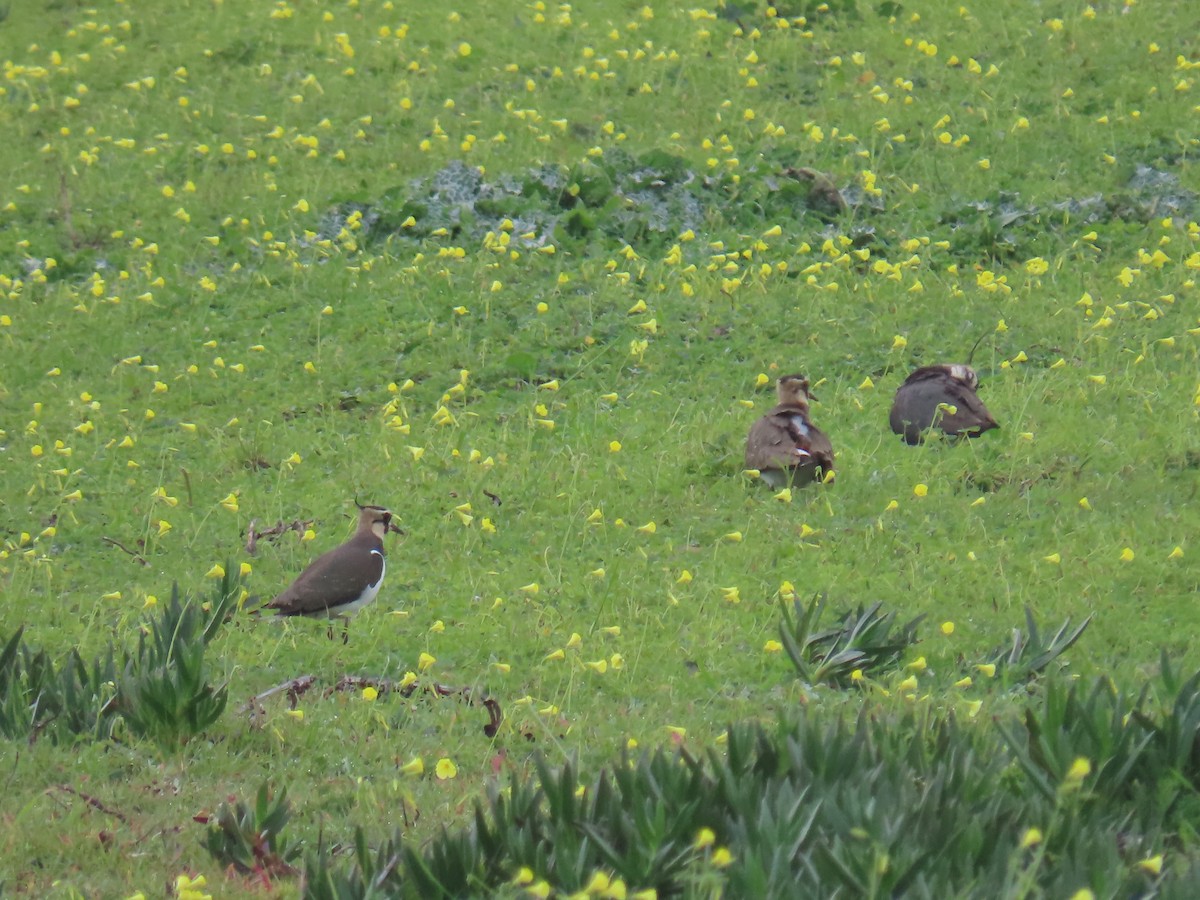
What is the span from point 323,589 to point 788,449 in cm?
291

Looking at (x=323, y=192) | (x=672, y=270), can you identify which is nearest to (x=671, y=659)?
(x=672, y=270)

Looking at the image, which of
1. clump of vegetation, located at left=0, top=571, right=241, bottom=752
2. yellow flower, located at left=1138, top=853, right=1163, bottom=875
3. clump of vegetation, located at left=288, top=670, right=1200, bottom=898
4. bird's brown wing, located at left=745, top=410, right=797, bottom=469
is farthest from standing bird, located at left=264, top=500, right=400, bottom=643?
yellow flower, located at left=1138, top=853, right=1163, bottom=875

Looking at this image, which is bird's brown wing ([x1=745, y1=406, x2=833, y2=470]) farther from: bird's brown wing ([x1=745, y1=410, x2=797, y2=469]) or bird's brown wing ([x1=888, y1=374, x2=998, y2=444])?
bird's brown wing ([x1=888, y1=374, x2=998, y2=444])

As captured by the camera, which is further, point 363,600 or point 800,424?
point 800,424

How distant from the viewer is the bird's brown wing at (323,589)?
770 centimetres

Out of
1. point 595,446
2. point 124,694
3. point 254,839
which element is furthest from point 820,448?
point 254,839

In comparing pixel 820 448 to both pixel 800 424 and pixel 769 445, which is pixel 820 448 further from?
Result: pixel 769 445

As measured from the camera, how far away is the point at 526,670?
735cm

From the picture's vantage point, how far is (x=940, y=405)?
31.4 ft

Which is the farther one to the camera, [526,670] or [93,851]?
[526,670]

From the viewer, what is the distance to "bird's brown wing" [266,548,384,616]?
25.3 ft

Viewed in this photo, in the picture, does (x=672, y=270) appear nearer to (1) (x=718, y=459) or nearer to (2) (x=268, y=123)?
(1) (x=718, y=459)

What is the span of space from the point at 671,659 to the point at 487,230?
21.6 ft

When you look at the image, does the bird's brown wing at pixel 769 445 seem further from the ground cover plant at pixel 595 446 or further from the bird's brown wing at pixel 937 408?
the bird's brown wing at pixel 937 408
